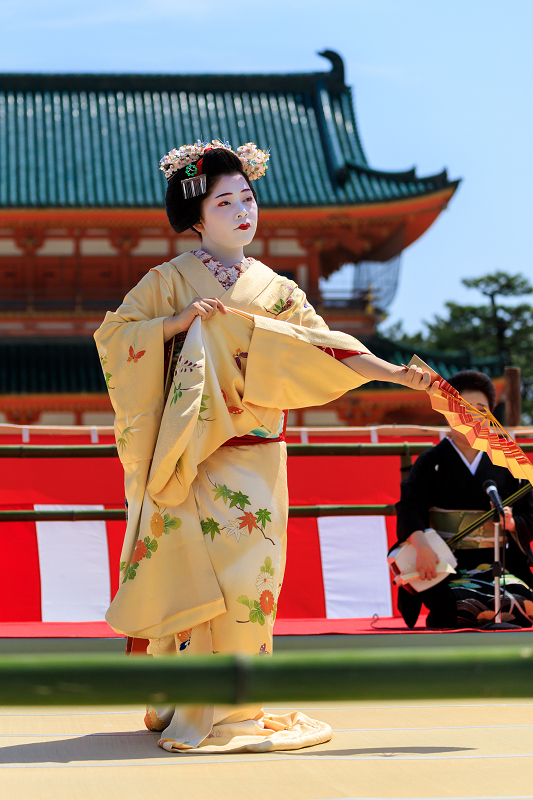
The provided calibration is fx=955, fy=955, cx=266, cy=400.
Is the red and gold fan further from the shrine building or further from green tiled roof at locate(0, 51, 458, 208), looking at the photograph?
green tiled roof at locate(0, 51, 458, 208)

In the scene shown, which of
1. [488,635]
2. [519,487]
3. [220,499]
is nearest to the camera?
[220,499]

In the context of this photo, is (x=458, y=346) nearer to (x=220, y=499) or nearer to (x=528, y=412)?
(x=528, y=412)

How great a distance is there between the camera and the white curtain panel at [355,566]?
14.6 feet

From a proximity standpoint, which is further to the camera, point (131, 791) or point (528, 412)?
point (528, 412)

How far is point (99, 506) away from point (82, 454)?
266 mm

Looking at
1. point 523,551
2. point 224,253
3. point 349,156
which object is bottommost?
point 523,551

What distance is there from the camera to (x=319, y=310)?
1473 centimetres

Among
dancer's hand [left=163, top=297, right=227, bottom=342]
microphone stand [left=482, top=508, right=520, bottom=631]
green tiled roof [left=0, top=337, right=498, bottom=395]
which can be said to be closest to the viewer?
dancer's hand [left=163, top=297, right=227, bottom=342]

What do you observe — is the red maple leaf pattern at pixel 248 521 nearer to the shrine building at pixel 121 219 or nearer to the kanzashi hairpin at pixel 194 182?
the kanzashi hairpin at pixel 194 182

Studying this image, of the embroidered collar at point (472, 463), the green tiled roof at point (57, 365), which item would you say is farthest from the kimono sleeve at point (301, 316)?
the green tiled roof at point (57, 365)

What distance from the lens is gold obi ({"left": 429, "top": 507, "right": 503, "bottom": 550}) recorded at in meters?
3.92

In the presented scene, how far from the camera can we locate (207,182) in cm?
299

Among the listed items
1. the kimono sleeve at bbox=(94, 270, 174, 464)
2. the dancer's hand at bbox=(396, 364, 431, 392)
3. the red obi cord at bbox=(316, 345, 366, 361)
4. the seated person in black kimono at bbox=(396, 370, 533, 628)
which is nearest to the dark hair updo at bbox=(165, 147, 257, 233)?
the kimono sleeve at bbox=(94, 270, 174, 464)

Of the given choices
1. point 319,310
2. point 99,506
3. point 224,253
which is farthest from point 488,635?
point 319,310
